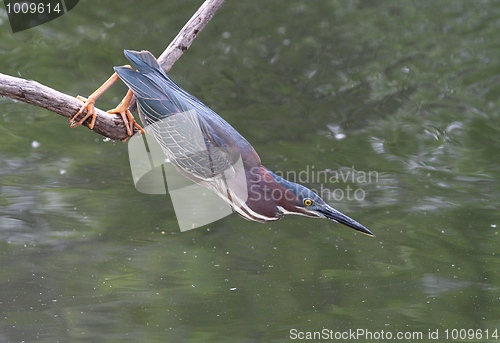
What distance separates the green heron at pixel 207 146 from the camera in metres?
3.68

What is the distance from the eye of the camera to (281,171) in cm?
634

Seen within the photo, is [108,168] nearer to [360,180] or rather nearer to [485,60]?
[360,180]

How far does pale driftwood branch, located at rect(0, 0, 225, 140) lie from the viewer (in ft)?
10.8

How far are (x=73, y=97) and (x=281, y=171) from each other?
9.93 feet

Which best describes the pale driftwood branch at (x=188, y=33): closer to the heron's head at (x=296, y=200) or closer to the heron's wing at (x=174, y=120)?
the heron's wing at (x=174, y=120)

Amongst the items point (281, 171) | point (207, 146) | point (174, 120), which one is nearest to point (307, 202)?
point (207, 146)

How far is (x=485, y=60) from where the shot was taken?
305 inches

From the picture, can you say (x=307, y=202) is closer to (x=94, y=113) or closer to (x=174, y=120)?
(x=174, y=120)

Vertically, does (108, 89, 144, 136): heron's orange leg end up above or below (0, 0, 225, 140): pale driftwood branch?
below

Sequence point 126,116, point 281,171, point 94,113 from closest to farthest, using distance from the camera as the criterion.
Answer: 1. point 94,113
2. point 126,116
3. point 281,171

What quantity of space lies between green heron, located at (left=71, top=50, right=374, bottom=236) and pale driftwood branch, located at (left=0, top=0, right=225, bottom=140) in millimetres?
83

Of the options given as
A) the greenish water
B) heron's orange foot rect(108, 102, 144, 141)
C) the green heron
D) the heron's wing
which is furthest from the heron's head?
the greenish water

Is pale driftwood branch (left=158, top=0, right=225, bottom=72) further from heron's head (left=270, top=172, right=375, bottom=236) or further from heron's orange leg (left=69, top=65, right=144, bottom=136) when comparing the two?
heron's head (left=270, top=172, right=375, bottom=236)

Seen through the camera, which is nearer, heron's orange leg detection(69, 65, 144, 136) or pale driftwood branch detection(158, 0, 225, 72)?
heron's orange leg detection(69, 65, 144, 136)
